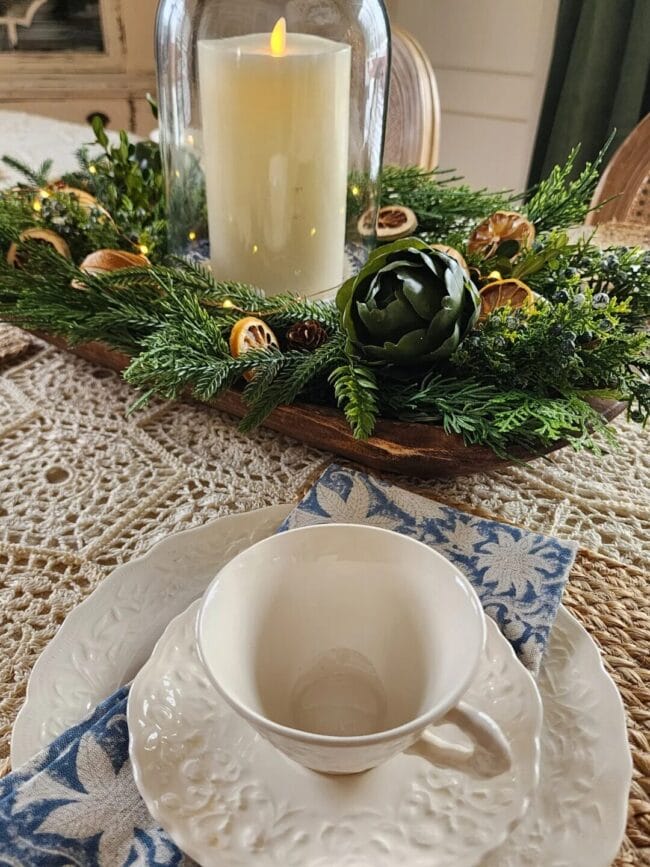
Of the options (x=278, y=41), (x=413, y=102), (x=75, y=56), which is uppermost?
(x=278, y=41)

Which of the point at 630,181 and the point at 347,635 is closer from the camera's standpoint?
the point at 347,635

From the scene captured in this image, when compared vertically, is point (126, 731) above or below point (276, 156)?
below

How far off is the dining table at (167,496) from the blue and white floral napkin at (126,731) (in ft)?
0.16

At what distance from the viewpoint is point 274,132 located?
1.99 feet

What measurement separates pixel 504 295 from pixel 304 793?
15.9 inches

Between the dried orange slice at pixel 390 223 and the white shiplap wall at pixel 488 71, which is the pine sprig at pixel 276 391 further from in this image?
the white shiplap wall at pixel 488 71

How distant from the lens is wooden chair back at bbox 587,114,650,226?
1.00 meters

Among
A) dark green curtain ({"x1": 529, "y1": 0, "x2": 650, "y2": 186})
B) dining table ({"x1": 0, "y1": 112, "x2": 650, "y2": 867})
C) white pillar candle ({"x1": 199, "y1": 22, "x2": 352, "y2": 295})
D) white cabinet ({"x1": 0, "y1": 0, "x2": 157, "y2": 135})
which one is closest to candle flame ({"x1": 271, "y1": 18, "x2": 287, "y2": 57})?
white pillar candle ({"x1": 199, "y1": 22, "x2": 352, "y2": 295})

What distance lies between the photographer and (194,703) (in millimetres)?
329

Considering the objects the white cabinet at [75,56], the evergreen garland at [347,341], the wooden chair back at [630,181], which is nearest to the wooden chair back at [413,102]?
the wooden chair back at [630,181]

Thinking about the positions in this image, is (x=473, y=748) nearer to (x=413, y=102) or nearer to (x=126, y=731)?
(x=126, y=731)

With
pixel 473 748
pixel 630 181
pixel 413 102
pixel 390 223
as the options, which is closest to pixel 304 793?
pixel 473 748

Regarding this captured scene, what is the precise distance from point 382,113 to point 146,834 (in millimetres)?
705

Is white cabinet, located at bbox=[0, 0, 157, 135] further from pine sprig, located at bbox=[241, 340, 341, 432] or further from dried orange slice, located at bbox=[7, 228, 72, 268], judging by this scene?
pine sprig, located at bbox=[241, 340, 341, 432]
